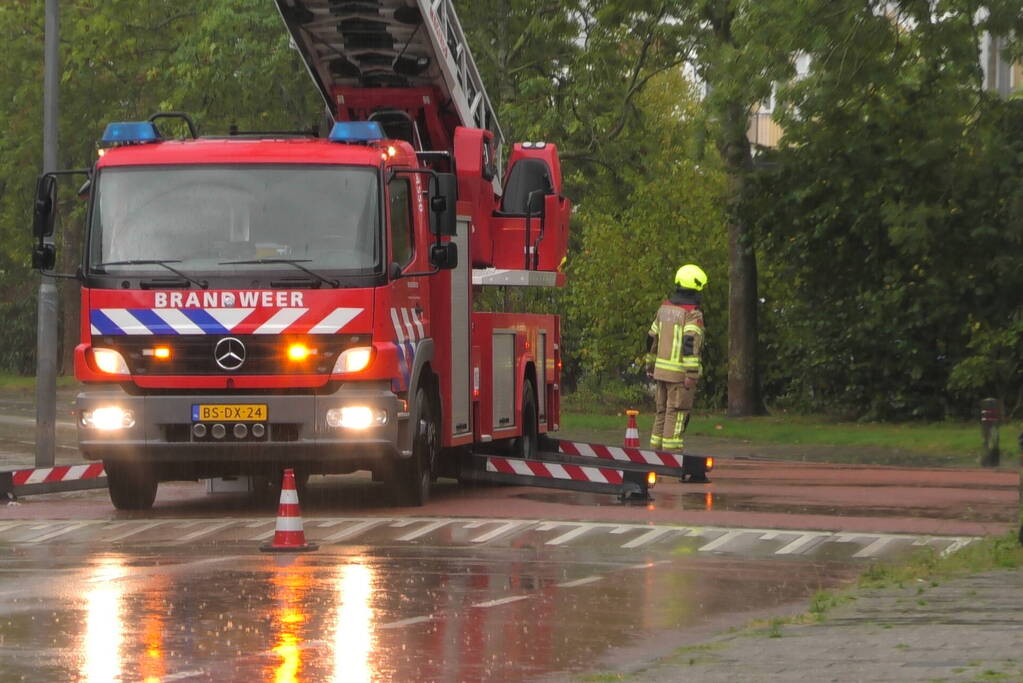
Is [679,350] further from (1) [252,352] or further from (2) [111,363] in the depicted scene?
(2) [111,363]

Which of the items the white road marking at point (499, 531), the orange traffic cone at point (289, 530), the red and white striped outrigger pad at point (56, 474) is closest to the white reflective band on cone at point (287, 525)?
the orange traffic cone at point (289, 530)

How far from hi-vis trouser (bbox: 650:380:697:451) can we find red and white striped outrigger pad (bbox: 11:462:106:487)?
227 inches

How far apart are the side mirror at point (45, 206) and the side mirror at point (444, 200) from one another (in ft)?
9.97

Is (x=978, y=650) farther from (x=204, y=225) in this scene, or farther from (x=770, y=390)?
(x=770, y=390)

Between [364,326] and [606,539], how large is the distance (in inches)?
108

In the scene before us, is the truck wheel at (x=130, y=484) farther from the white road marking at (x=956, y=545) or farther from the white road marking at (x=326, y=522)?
the white road marking at (x=956, y=545)

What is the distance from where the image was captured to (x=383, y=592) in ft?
38.1

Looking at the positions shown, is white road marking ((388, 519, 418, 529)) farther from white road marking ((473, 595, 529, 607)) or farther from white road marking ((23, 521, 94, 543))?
white road marking ((473, 595, 529, 607))

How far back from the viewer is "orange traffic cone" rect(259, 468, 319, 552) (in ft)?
45.2

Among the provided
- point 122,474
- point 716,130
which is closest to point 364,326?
point 122,474

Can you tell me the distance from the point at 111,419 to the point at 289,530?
3.02 metres

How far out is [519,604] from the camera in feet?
36.9

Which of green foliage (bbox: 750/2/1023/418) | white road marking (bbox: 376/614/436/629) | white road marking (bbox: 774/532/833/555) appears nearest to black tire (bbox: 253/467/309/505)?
white road marking (bbox: 774/532/833/555)

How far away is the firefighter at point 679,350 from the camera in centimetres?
2103
